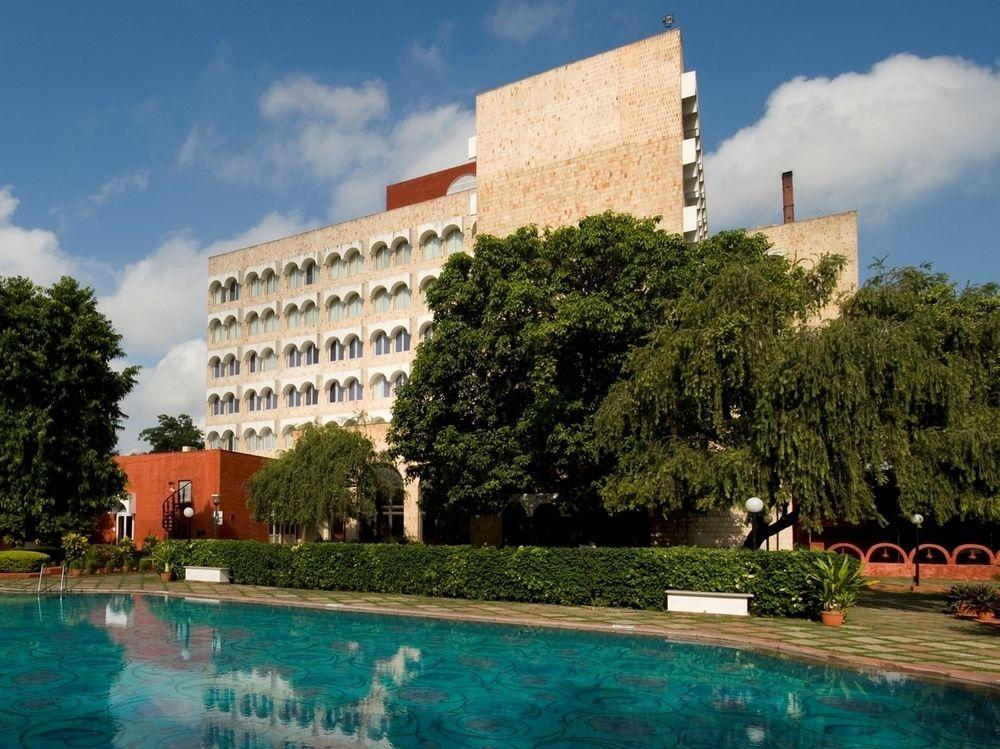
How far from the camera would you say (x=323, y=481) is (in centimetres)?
3064

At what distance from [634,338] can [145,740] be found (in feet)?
58.1

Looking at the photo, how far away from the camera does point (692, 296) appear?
21281 mm

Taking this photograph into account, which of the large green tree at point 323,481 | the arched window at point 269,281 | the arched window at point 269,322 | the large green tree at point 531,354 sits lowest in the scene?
the large green tree at point 323,481

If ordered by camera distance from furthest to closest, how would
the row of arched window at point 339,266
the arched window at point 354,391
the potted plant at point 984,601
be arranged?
the arched window at point 354,391, the row of arched window at point 339,266, the potted plant at point 984,601

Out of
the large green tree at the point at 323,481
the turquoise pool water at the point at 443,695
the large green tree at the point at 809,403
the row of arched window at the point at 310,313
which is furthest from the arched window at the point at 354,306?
the turquoise pool water at the point at 443,695

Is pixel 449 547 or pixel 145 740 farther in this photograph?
pixel 449 547

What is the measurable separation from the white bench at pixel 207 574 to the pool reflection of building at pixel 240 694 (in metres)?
9.54

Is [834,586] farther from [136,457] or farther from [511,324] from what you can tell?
[136,457]

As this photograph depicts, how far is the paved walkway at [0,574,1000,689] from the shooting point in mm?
13859

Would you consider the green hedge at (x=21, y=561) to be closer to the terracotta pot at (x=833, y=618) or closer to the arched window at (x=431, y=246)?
the arched window at (x=431, y=246)

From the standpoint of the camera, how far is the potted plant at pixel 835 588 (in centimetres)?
1758

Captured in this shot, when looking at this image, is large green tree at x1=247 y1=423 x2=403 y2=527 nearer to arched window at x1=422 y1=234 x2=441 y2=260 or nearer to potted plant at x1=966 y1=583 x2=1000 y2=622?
arched window at x1=422 y1=234 x2=441 y2=260

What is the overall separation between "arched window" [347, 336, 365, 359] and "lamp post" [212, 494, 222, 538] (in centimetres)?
1588

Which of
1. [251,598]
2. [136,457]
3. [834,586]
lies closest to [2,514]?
[136,457]
